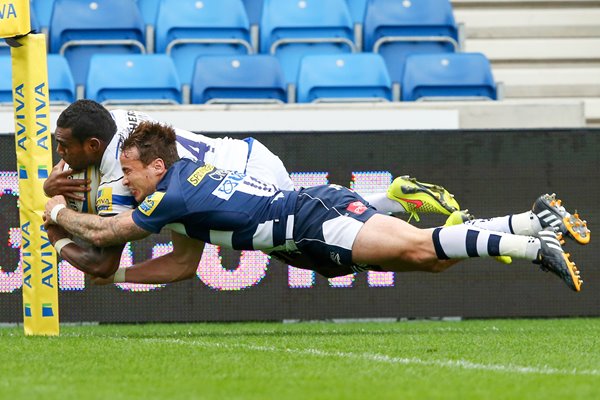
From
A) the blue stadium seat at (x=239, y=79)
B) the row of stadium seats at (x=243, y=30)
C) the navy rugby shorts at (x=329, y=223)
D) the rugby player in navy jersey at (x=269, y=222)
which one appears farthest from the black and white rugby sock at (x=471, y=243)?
the row of stadium seats at (x=243, y=30)

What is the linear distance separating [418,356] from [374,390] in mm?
1515

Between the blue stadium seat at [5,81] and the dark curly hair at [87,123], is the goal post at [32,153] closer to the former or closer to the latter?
the dark curly hair at [87,123]

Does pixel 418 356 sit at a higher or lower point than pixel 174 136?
lower

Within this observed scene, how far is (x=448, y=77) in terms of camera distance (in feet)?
41.0

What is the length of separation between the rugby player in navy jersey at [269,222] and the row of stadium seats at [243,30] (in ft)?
18.8

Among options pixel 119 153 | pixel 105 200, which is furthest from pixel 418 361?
pixel 119 153

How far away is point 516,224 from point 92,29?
694cm

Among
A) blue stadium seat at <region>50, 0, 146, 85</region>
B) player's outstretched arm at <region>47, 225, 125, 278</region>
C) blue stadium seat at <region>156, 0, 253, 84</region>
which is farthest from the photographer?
blue stadium seat at <region>156, 0, 253, 84</region>

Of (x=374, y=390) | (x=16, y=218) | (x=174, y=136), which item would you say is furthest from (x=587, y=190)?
(x=374, y=390)

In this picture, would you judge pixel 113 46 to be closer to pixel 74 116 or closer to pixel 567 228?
pixel 74 116

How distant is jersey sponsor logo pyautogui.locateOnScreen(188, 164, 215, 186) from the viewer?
23.3 ft

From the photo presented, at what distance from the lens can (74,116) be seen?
7.55 metres

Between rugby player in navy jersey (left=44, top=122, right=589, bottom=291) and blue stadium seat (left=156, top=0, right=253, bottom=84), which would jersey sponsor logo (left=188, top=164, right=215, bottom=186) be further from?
blue stadium seat (left=156, top=0, right=253, bottom=84)

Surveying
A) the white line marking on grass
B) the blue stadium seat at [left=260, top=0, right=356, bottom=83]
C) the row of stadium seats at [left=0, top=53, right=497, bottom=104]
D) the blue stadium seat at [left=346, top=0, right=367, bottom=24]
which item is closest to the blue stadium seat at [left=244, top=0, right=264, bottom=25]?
the blue stadium seat at [left=260, top=0, right=356, bottom=83]
